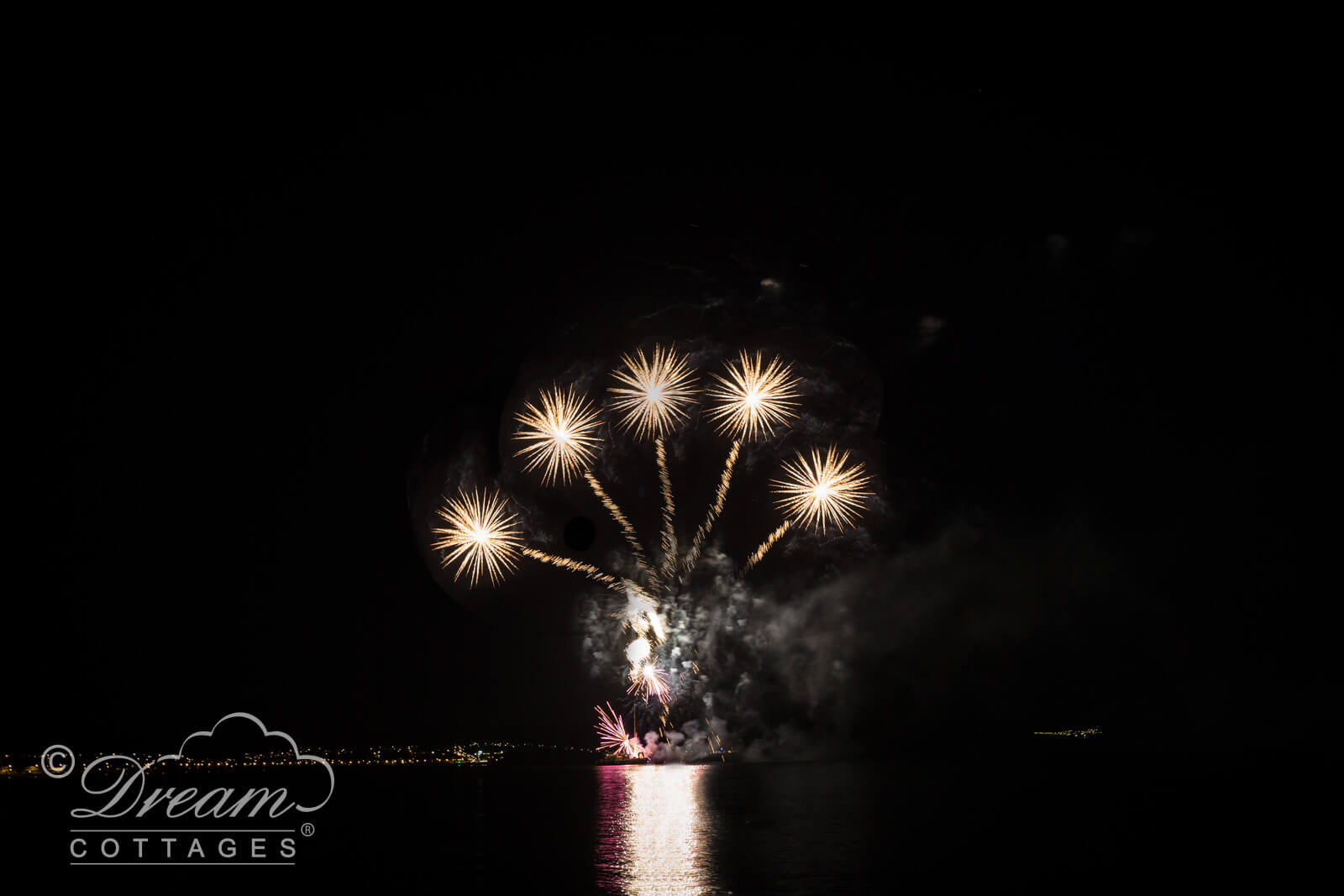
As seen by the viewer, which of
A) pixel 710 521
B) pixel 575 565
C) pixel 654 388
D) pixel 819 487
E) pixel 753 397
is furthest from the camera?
pixel 575 565

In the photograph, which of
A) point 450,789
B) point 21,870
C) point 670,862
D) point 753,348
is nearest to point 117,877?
point 21,870

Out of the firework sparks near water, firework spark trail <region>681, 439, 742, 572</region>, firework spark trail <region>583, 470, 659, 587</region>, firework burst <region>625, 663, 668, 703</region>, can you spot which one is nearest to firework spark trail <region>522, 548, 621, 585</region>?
the firework sparks near water

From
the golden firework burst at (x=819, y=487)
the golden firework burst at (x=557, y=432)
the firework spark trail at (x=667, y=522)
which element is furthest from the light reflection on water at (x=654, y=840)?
the golden firework burst at (x=557, y=432)

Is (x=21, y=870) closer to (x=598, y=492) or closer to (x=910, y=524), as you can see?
(x=598, y=492)

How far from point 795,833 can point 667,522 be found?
20066 millimetres

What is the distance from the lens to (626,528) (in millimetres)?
32375

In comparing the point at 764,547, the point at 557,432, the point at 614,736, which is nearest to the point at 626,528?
the point at 557,432

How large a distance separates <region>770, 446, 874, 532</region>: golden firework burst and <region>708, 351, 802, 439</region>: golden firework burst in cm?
171

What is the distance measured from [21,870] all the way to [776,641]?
2502 cm

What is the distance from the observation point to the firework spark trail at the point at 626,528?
105 ft

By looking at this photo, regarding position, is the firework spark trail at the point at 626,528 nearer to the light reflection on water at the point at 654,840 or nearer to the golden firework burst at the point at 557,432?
the golden firework burst at the point at 557,432

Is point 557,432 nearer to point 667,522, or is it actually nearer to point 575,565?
point 575,565

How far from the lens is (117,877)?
1082 centimetres

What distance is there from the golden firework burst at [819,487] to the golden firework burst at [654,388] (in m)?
4.48
